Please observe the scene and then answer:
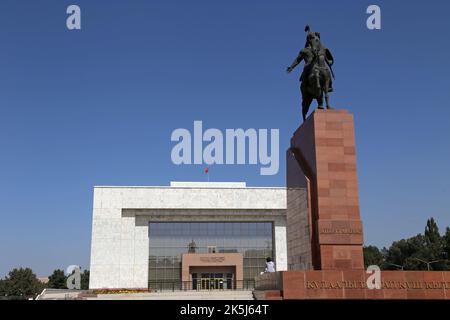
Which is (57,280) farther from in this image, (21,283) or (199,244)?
(199,244)

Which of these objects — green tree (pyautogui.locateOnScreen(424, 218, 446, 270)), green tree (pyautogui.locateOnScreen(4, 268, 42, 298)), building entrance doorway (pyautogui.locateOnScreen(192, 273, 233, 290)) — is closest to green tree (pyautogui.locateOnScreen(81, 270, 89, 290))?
green tree (pyautogui.locateOnScreen(4, 268, 42, 298))

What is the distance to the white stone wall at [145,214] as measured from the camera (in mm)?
40062

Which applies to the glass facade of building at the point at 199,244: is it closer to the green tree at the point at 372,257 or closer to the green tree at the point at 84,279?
the green tree at the point at 372,257

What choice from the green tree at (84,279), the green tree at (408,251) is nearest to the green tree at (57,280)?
the green tree at (84,279)

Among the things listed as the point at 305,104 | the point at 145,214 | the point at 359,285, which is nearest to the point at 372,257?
the point at 145,214

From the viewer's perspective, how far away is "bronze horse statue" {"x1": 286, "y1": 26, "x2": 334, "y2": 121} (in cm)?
1405

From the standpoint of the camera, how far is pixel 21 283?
76250 mm

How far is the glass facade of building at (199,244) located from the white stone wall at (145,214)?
824 millimetres

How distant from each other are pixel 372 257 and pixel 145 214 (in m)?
45.8

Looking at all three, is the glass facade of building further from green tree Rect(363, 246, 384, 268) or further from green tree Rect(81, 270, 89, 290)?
green tree Rect(81, 270, 89, 290)
